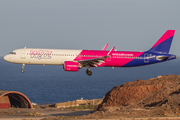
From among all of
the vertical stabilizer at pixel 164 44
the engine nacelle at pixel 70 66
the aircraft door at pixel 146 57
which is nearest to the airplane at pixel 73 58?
the engine nacelle at pixel 70 66

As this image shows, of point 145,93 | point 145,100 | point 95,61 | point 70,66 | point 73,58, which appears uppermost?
point 73,58

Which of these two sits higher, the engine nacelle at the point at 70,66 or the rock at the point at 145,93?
the engine nacelle at the point at 70,66

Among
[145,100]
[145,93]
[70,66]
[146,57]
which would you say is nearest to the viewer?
[145,100]

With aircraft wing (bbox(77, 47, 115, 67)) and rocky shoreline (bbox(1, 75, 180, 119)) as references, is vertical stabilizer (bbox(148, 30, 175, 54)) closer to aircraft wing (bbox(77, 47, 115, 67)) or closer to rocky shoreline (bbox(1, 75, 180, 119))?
rocky shoreline (bbox(1, 75, 180, 119))

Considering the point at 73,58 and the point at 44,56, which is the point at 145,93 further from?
the point at 44,56

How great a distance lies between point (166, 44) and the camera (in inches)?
2361

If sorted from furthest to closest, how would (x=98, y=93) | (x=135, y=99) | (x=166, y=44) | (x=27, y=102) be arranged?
(x=98, y=93), (x=27, y=102), (x=166, y=44), (x=135, y=99)

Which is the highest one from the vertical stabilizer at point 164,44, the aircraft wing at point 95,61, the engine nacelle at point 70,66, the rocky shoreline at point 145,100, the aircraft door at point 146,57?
the vertical stabilizer at point 164,44

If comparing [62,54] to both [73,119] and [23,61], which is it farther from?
[73,119]

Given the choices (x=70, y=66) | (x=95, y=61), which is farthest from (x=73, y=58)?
(x=95, y=61)

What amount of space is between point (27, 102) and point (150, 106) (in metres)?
35.7

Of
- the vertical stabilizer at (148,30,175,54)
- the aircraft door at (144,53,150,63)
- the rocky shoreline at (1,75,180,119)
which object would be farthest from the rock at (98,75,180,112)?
the vertical stabilizer at (148,30,175,54)

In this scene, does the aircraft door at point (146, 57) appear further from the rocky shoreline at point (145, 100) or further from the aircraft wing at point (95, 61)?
the aircraft wing at point (95, 61)

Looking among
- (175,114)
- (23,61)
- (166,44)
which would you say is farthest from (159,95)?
(23,61)
